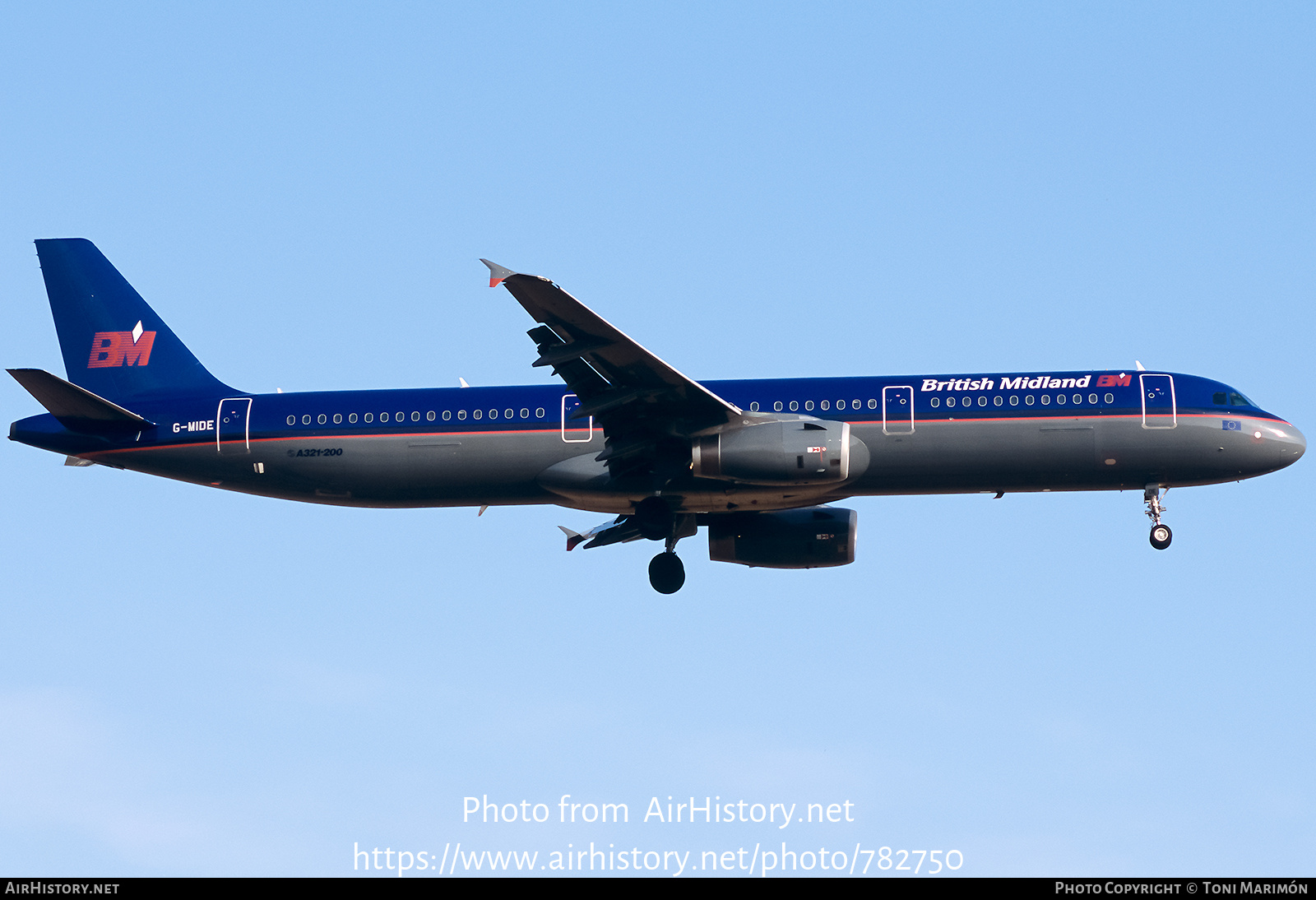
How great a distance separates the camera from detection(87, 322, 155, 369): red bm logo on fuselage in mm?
45688

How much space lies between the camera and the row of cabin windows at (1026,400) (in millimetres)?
40906

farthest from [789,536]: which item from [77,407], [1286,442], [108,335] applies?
[108,335]

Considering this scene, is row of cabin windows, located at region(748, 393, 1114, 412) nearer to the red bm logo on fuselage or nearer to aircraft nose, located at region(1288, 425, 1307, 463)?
aircraft nose, located at region(1288, 425, 1307, 463)

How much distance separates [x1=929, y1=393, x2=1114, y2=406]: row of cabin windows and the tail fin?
63.8ft

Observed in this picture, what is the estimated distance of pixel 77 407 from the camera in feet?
138

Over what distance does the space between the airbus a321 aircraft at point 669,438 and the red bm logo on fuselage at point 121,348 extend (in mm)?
2037

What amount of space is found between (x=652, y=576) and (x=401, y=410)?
821cm

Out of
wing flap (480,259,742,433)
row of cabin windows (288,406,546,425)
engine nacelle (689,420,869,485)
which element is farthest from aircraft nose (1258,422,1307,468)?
row of cabin windows (288,406,546,425)

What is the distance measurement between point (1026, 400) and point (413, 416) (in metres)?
15.7

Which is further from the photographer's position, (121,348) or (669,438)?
(121,348)

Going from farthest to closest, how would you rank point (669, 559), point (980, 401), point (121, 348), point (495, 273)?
point (121, 348) → point (669, 559) → point (980, 401) → point (495, 273)

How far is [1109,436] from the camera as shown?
133 ft

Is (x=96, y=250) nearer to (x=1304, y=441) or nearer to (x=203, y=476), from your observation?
(x=203, y=476)

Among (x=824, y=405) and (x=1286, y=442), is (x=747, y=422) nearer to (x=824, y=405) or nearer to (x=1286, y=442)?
(x=824, y=405)
